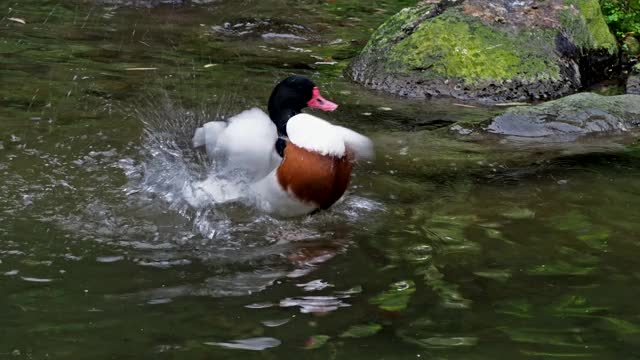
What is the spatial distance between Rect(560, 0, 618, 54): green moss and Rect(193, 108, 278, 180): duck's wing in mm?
4554

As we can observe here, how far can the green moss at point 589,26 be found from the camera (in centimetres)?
905

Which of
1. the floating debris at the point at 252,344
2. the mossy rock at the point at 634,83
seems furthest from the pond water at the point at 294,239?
the mossy rock at the point at 634,83

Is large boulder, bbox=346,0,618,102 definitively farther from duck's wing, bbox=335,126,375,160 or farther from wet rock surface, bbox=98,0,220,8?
wet rock surface, bbox=98,0,220,8

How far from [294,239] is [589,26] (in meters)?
5.35

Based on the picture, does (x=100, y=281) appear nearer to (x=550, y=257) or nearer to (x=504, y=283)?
(x=504, y=283)

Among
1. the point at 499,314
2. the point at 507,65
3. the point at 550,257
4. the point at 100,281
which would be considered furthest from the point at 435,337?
the point at 507,65

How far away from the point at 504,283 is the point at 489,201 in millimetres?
1366

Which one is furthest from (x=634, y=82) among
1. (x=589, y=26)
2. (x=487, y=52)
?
(x=487, y=52)

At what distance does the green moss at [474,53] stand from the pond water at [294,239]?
1.77 ft

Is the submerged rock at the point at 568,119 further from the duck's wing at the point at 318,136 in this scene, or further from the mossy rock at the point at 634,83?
the duck's wing at the point at 318,136

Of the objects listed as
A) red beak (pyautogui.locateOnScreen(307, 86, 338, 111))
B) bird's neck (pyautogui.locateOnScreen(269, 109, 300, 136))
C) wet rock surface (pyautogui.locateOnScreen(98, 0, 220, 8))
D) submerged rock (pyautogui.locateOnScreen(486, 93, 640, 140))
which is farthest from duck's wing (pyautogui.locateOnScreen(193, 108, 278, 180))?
wet rock surface (pyautogui.locateOnScreen(98, 0, 220, 8))

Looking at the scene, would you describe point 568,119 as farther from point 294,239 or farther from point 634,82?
point 294,239

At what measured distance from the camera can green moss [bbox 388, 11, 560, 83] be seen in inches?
337

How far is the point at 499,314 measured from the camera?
3994 millimetres
